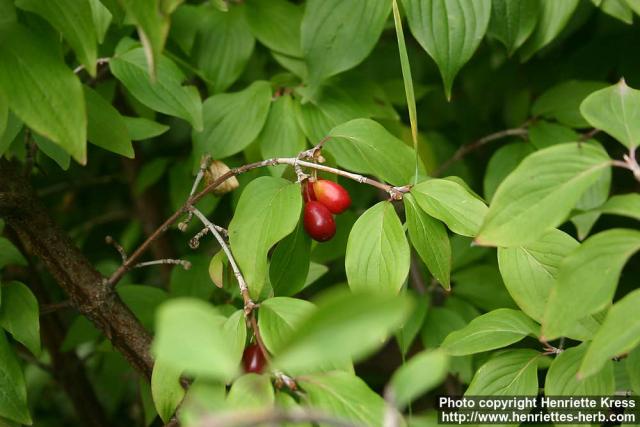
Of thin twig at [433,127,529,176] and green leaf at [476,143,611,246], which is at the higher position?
green leaf at [476,143,611,246]

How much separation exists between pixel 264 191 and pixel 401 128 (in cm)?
62

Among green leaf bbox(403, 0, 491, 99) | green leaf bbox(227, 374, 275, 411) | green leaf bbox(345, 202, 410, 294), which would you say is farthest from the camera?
green leaf bbox(403, 0, 491, 99)

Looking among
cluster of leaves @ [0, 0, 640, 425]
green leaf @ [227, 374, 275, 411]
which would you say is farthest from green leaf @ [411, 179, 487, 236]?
green leaf @ [227, 374, 275, 411]

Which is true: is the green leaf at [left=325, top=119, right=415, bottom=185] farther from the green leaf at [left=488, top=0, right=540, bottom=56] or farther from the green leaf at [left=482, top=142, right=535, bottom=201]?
the green leaf at [left=482, top=142, right=535, bottom=201]

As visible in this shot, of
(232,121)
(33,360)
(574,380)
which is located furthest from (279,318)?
(33,360)

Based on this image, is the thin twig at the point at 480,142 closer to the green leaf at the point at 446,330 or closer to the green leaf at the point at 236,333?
the green leaf at the point at 446,330

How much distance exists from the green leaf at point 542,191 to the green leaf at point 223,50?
0.81m

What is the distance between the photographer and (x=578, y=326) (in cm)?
91

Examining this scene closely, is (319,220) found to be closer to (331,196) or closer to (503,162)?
(331,196)

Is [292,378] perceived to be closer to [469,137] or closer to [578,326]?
[578,326]

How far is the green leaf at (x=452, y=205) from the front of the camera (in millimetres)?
921

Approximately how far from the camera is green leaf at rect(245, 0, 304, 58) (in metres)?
1.45

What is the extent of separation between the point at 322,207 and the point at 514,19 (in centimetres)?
52

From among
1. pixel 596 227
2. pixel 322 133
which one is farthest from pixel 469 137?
pixel 322 133
